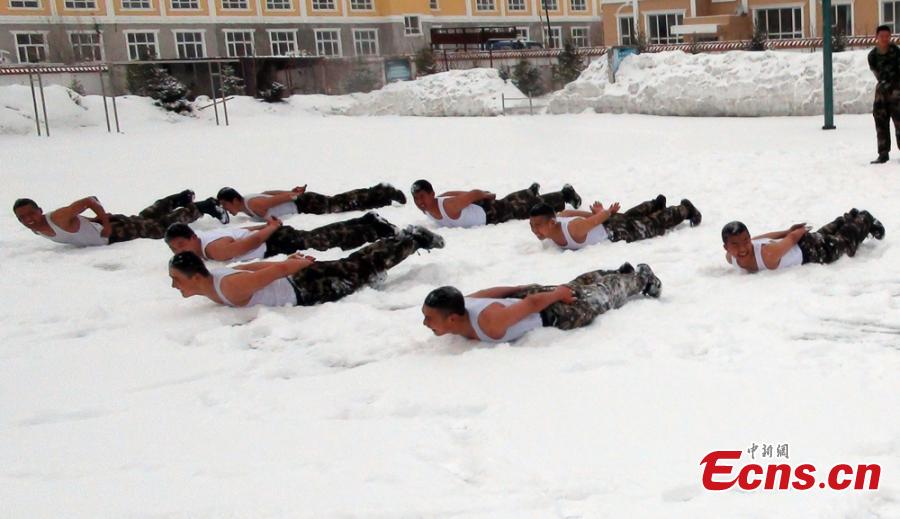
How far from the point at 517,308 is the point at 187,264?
90.1 inches

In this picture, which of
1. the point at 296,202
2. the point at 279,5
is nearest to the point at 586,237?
the point at 296,202

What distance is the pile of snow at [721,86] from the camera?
18547 mm

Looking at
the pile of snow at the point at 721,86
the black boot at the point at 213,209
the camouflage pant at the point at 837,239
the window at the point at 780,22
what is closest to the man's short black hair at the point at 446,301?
the camouflage pant at the point at 837,239

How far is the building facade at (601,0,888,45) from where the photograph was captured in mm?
29609

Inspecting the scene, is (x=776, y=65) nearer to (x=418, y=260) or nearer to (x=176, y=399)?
(x=418, y=260)

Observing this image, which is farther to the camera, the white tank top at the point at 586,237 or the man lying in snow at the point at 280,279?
the white tank top at the point at 586,237

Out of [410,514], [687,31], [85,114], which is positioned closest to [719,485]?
[410,514]

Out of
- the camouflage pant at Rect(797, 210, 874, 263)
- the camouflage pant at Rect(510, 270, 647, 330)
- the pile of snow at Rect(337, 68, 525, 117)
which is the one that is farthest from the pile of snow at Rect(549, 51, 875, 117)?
the camouflage pant at Rect(510, 270, 647, 330)

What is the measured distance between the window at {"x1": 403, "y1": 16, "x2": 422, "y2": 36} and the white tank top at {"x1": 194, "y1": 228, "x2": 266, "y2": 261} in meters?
40.4

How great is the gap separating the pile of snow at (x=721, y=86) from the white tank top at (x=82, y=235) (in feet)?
47.9

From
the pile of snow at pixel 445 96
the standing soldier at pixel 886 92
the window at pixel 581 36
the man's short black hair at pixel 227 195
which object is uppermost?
the window at pixel 581 36

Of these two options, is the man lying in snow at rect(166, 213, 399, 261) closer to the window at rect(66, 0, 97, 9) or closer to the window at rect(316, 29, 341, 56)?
the window at rect(66, 0, 97, 9)

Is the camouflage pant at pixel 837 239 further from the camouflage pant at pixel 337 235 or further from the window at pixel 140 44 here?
the window at pixel 140 44

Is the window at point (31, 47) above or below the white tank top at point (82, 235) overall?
above
